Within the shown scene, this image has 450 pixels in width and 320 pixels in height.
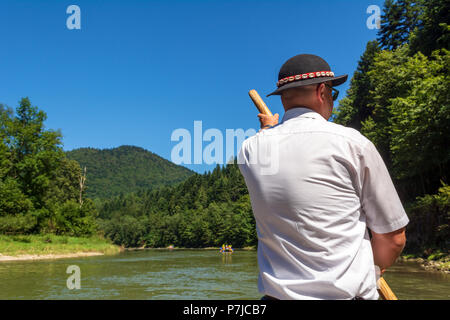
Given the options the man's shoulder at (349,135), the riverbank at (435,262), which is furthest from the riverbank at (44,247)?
the man's shoulder at (349,135)

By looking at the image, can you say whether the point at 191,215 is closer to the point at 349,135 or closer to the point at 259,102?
the point at 259,102

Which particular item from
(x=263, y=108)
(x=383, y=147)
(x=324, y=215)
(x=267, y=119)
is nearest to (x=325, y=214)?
(x=324, y=215)

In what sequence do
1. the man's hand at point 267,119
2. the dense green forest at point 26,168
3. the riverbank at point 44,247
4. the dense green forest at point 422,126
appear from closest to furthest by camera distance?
1. the man's hand at point 267,119
2. the dense green forest at point 422,126
3. the riverbank at point 44,247
4. the dense green forest at point 26,168

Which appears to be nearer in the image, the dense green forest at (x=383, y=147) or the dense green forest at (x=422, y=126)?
the dense green forest at (x=422, y=126)

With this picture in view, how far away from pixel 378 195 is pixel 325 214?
20 centimetres

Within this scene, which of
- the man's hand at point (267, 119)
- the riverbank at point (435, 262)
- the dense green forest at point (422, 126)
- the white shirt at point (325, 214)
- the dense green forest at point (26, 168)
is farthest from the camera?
the dense green forest at point (26, 168)

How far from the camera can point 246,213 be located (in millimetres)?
79125

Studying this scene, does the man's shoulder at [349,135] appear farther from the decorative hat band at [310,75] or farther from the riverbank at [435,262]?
the riverbank at [435,262]

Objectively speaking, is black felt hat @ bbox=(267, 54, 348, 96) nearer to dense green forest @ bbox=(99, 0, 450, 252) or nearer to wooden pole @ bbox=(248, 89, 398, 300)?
wooden pole @ bbox=(248, 89, 398, 300)

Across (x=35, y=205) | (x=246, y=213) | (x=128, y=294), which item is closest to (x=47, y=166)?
(x=35, y=205)

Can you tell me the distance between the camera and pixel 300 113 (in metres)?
1.58

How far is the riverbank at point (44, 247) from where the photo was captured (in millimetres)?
33656

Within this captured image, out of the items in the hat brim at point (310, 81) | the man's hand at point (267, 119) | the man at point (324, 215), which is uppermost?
the hat brim at point (310, 81)

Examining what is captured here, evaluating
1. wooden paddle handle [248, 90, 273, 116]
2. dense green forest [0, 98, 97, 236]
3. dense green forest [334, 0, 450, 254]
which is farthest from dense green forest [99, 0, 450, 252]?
dense green forest [0, 98, 97, 236]
